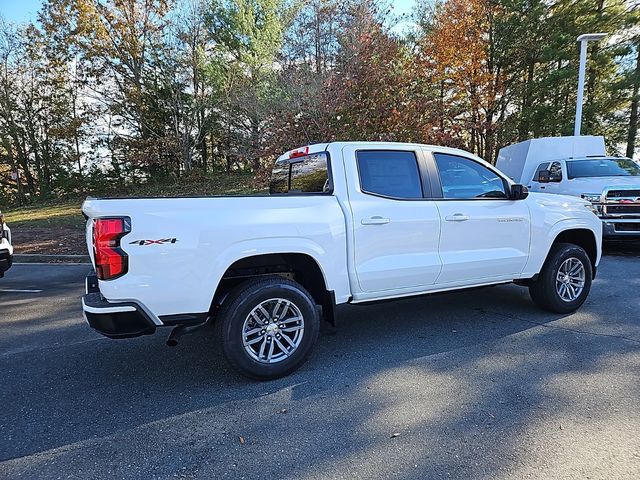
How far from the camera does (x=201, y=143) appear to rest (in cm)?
2295

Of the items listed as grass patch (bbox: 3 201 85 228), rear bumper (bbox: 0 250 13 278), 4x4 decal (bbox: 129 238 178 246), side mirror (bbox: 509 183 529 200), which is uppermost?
side mirror (bbox: 509 183 529 200)

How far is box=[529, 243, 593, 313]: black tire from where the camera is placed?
179 inches

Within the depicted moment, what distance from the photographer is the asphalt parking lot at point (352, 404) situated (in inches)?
92.2

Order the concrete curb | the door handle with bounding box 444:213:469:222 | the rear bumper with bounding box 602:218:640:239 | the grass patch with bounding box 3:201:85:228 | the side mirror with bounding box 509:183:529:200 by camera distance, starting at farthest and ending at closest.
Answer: the grass patch with bounding box 3:201:85:228 < the concrete curb < the rear bumper with bounding box 602:218:640:239 < the side mirror with bounding box 509:183:529:200 < the door handle with bounding box 444:213:469:222

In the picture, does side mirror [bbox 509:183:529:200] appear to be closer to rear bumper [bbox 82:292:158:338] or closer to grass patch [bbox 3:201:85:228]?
rear bumper [bbox 82:292:158:338]

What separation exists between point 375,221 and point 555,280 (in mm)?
2459

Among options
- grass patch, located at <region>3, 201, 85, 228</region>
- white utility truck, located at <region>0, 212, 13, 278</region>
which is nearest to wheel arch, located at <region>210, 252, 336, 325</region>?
white utility truck, located at <region>0, 212, 13, 278</region>

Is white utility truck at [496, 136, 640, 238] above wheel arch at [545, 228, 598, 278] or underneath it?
above

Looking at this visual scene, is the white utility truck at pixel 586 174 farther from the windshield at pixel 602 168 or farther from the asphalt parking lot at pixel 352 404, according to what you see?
the asphalt parking lot at pixel 352 404

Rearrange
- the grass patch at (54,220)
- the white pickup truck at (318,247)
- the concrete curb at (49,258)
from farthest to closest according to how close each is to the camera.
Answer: the grass patch at (54,220), the concrete curb at (49,258), the white pickup truck at (318,247)

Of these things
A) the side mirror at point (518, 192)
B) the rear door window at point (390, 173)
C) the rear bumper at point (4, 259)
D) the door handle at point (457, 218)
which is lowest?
the rear bumper at point (4, 259)

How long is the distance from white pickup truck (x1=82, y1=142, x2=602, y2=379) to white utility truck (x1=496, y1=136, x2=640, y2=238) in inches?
157

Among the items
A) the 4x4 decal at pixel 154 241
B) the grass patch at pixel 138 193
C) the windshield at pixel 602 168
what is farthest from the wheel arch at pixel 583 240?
the grass patch at pixel 138 193

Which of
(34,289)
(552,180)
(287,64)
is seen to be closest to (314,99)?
(287,64)
